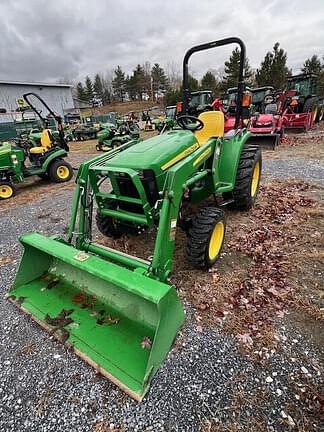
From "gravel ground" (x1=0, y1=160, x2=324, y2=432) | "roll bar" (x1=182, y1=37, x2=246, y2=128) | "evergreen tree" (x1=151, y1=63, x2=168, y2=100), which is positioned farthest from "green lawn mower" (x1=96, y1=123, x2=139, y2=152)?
"evergreen tree" (x1=151, y1=63, x2=168, y2=100)

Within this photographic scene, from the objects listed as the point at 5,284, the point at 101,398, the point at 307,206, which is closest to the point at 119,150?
the point at 5,284

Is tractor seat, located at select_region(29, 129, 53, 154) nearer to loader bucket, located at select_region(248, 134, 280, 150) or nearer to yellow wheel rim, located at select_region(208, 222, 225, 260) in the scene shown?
yellow wheel rim, located at select_region(208, 222, 225, 260)

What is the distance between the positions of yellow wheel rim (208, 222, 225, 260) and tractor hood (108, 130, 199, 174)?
83 cm

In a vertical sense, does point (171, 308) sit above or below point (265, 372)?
above

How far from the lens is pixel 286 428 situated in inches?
60.9

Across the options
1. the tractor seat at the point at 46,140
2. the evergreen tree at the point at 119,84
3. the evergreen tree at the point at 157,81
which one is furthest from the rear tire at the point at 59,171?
the evergreen tree at the point at 119,84

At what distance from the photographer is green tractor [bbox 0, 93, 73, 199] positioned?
20.8ft

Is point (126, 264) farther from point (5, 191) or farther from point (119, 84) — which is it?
point (119, 84)

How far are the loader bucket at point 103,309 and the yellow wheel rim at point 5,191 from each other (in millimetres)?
4614

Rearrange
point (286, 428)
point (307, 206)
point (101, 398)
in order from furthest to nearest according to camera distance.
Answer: point (307, 206)
point (101, 398)
point (286, 428)

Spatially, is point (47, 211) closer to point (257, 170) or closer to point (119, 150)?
point (119, 150)

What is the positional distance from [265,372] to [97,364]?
1.18 meters

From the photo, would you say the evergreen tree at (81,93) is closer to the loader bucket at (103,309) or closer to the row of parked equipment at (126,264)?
the row of parked equipment at (126,264)

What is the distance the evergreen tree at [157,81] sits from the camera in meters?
60.2
